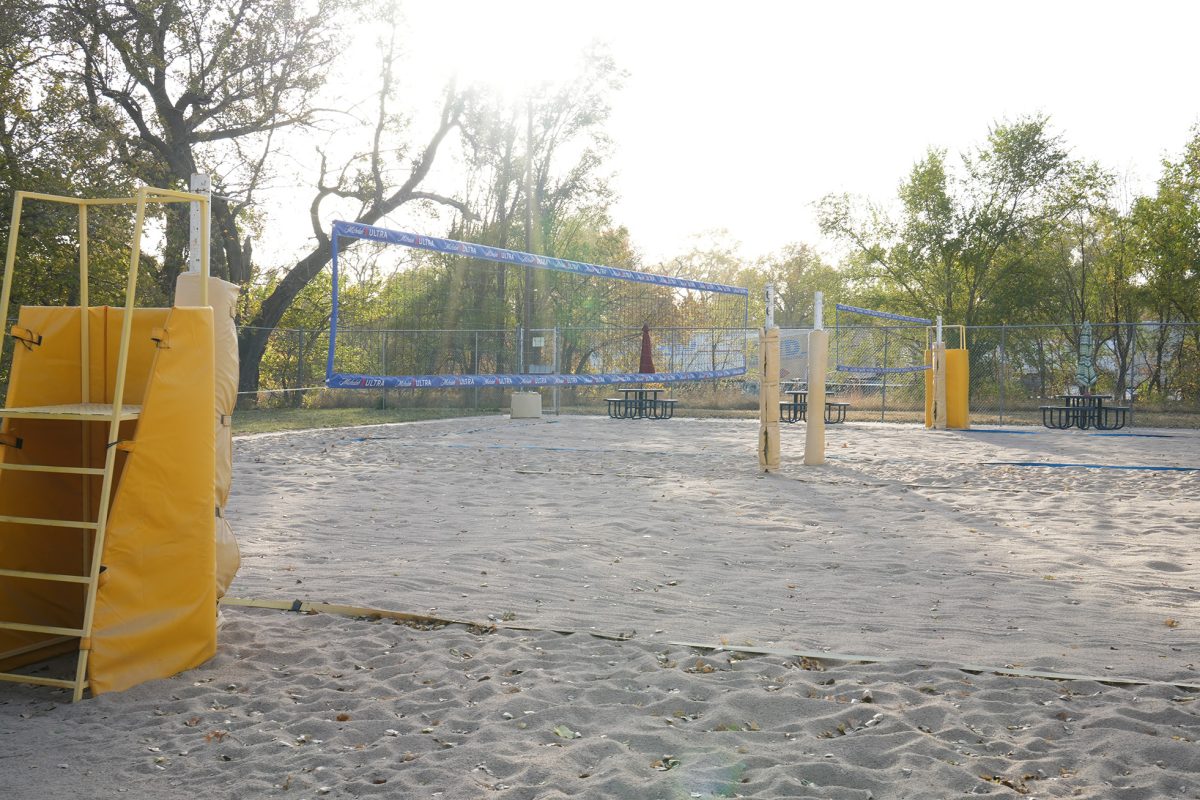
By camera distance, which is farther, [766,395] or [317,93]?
[317,93]

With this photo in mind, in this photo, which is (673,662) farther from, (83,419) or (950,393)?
(950,393)

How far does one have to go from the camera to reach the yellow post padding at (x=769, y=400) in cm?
1084

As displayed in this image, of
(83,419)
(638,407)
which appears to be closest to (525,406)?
(638,407)

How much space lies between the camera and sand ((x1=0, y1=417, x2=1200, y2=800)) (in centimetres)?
309

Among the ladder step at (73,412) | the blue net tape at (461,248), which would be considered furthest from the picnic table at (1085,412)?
the ladder step at (73,412)

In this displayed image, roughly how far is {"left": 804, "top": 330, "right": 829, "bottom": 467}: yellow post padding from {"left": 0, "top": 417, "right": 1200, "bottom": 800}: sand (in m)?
2.87

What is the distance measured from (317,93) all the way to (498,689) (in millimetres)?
22044

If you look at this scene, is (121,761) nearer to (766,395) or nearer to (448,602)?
(448,602)

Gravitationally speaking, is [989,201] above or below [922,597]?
above

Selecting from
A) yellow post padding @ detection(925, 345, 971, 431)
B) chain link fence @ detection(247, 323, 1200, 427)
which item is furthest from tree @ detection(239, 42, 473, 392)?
yellow post padding @ detection(925, 345, 971, 431)

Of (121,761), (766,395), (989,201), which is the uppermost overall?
(989,201)

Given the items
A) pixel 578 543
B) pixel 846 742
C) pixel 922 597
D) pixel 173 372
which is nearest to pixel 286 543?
pixel 578 543

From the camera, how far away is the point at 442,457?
12.5 metres

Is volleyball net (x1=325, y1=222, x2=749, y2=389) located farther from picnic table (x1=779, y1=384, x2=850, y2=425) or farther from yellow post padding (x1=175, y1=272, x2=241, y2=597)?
yellow post padding (x1=175, y1=272, x2=241, y2=597)
